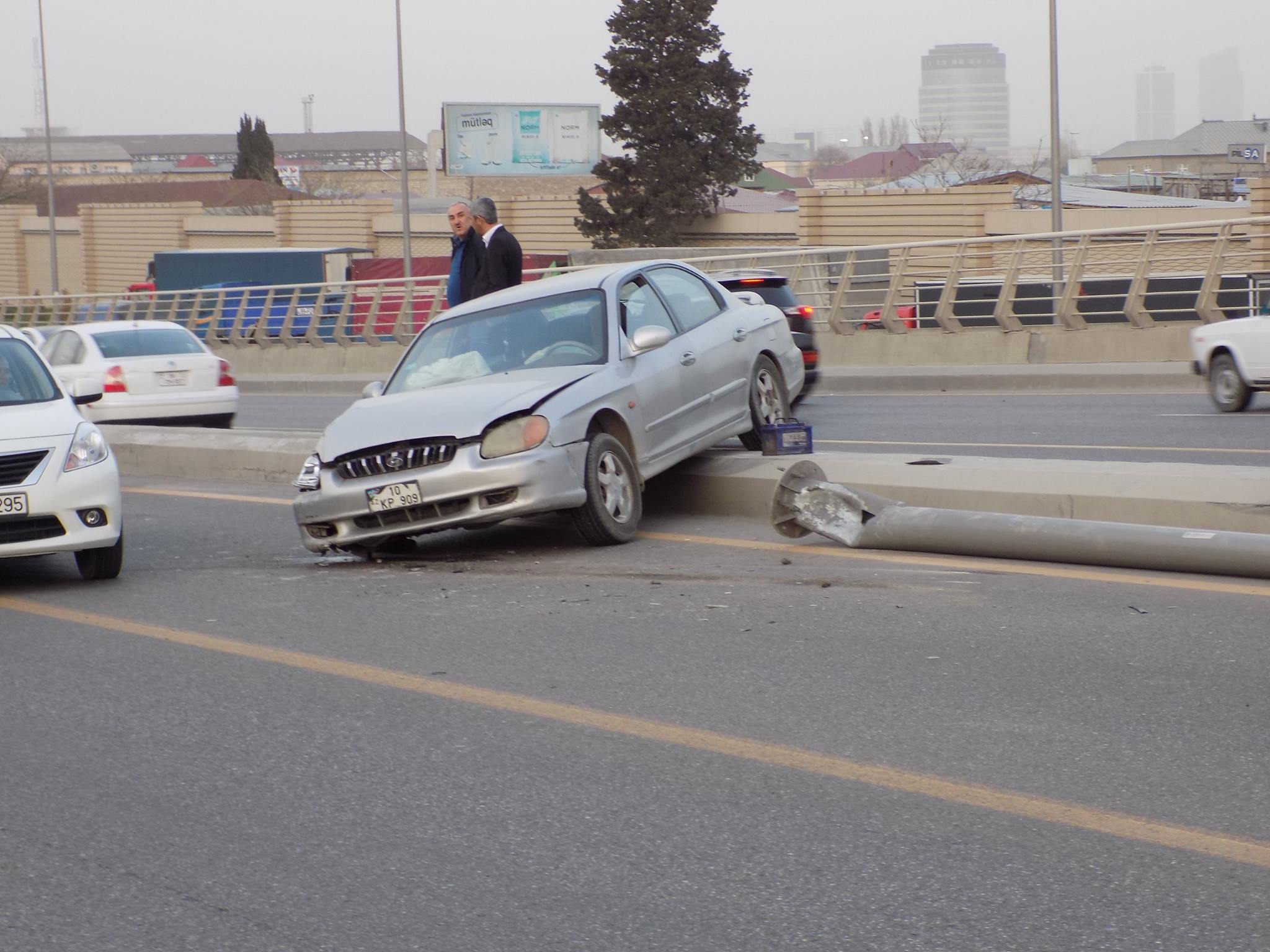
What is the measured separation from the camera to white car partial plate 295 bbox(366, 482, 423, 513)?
8766 mm

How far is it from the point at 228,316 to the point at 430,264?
19.9 meters

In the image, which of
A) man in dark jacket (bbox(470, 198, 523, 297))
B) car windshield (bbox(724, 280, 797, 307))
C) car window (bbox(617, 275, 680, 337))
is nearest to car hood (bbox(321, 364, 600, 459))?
car window (bbox(617, 275, 680, 337))

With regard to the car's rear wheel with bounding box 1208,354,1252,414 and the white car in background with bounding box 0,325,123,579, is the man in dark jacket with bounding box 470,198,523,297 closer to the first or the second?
the white car in background with bounding box 0,325,123,579

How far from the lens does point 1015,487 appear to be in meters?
8.82

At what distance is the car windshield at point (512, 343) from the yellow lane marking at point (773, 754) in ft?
9.75

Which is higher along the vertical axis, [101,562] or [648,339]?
[648,339]

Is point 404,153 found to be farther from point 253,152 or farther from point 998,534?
point 253,152

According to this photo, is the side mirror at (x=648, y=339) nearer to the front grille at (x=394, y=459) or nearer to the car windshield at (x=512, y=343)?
the car windshield at (x=512, y=343)

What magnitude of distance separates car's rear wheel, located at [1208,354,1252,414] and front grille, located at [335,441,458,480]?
921 centimetres

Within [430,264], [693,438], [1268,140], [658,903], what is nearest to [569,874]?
[658,903]

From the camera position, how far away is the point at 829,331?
25.8 meters

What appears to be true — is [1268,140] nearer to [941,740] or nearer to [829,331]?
[829,331]

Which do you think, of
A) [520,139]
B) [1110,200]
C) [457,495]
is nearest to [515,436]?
[457,495]

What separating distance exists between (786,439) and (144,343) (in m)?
10.6
